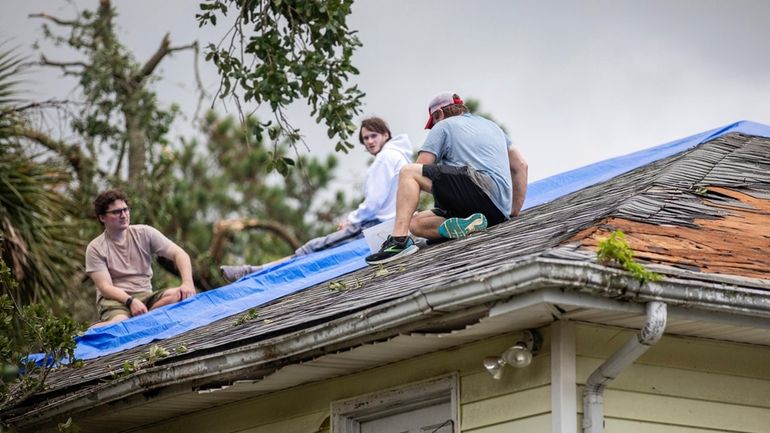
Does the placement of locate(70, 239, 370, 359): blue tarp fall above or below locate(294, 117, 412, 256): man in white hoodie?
below

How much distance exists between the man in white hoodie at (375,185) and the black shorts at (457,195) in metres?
2.32

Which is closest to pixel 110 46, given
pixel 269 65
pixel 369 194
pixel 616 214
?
pixel 369 194

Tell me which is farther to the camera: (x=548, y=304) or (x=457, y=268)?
(x=457, y=268)

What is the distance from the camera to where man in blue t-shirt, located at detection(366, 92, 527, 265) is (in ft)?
32.0

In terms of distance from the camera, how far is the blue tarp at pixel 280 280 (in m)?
11.5

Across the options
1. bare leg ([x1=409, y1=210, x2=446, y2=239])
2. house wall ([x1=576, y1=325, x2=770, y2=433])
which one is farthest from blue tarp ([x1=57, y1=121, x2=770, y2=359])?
house wall ([x1=576, y1=325, x2=770, y2=433])

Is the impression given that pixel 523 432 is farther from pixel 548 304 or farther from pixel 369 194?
pixel 369 194

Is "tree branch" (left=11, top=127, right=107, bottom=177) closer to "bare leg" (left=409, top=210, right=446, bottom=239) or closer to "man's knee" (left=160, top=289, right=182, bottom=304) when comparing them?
"man's knee" (left=160, top=289, right=182, bottom=304)

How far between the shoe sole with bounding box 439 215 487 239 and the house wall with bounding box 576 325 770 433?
274 cm

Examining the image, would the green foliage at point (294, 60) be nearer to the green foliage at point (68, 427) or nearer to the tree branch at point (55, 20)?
the green foliage at point (68, 427)

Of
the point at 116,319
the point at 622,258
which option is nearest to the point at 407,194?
the point at 622,258

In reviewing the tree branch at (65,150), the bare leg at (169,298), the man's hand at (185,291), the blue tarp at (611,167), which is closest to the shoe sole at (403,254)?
the blue tarp at (611,167)

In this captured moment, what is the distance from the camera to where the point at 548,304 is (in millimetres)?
6660

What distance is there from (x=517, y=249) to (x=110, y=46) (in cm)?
1355
